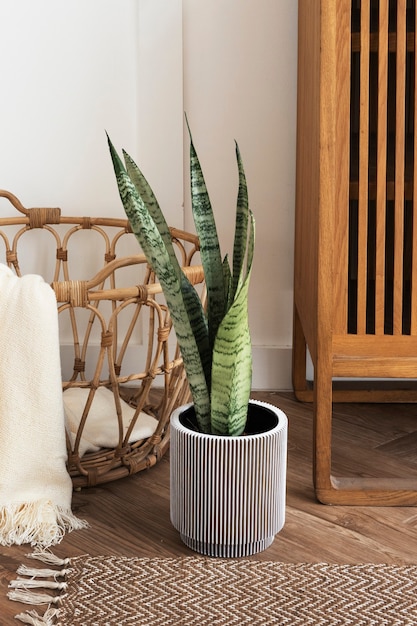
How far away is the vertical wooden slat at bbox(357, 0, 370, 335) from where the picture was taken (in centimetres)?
127

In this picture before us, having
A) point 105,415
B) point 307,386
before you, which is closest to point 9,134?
point 105,415

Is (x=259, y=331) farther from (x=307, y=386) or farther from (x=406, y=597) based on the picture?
(x=406, y=597)

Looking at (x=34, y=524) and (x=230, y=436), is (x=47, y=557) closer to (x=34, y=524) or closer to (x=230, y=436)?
(x=34, y=524)

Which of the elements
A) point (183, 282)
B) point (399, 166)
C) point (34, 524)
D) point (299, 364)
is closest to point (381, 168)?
point (399, 166)

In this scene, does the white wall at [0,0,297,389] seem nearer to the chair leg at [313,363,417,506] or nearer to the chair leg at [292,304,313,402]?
the chair leg at [292,304,313,402]

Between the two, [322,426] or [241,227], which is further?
[322,426]

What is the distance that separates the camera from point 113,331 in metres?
1.36

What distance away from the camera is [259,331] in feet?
6.17

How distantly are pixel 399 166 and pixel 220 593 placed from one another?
0.69m

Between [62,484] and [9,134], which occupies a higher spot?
[9,134]

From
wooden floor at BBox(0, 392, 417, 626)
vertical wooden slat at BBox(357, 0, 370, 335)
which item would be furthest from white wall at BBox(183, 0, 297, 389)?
vertical wooden slat at BBox(357, 0, 370, 335)

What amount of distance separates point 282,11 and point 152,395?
87 cm

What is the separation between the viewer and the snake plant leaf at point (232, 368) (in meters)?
1.08

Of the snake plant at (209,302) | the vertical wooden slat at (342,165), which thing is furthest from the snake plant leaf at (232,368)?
the vertical wooden slat at (342,165)
